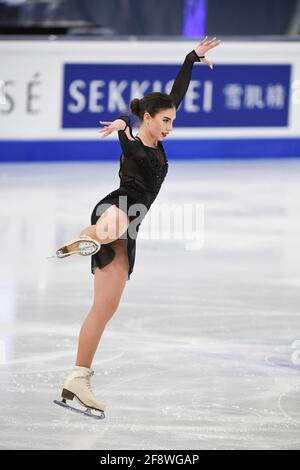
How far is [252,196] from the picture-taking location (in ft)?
33.8

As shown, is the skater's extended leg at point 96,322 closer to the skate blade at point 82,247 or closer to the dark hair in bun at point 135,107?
the skate blade at point 82,247

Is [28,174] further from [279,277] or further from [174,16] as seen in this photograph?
[174,16]

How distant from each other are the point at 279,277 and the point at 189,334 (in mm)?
1523

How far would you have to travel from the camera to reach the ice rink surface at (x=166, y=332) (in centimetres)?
449

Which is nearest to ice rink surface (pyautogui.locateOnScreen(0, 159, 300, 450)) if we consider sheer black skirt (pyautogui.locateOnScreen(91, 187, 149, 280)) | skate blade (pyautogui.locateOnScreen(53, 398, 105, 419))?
skate blade (pyautogui.locateOnScreen(53, 398, 105, 419))

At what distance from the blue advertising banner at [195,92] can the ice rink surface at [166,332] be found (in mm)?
1874

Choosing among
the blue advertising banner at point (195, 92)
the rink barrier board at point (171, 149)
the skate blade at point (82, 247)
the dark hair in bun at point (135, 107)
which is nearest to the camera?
the skate blade at point (82, 247)

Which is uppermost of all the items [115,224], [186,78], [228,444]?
[186,78]

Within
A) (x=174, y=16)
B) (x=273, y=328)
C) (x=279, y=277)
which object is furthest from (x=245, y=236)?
(x=174, y=16)

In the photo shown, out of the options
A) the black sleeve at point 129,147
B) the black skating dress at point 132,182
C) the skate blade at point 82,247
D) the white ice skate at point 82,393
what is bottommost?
the white ice skate at point 82,393

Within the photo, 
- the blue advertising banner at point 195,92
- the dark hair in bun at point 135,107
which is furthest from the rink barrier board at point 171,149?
the dark hair in bun at point 135,107

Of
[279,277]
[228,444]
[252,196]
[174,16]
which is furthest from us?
[174,16]

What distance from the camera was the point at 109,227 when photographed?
4496 millimetres

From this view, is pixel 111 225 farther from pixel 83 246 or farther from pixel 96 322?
pixel 96 322
